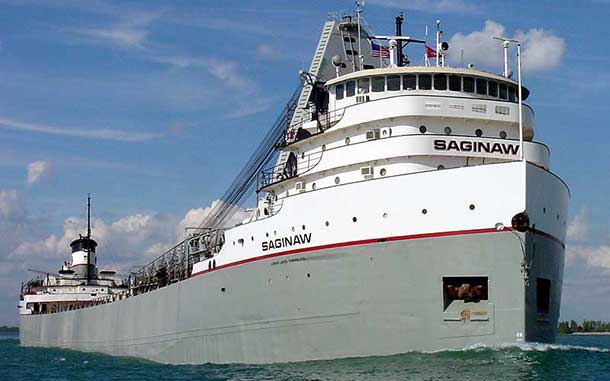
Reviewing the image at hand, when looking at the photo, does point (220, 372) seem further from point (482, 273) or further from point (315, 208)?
point (482, 273)

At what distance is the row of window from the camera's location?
67.2ft

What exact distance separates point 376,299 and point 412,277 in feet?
3.28

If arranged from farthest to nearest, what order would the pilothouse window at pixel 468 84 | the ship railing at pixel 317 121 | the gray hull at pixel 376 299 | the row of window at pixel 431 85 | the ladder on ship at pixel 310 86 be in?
the ladder on ship at pixel 310 86 → the ship railing at pixel 317 121 → the pilothouse window at pixel 468 84 → the row of window at pixel 431 85 → the gray hull at pixel 376 299

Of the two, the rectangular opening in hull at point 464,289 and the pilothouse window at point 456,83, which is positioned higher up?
the pilothouse window at point 456,83

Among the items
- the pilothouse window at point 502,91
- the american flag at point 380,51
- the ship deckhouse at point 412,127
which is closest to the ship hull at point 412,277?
the ship deckhouse at point 412,127

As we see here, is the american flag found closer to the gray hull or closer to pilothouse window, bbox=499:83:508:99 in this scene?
pilothouse window, bbox=499:83:508:99

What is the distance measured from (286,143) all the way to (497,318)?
8178mm

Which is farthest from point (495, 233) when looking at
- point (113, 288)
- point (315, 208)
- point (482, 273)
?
point (113, 288)

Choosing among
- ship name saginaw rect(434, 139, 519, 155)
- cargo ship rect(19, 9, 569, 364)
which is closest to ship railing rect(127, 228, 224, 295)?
cargo ship rect(19, 9, 569, 364)

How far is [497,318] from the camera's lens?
17.3 meters

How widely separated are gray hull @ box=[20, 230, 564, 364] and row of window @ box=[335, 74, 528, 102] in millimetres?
4448

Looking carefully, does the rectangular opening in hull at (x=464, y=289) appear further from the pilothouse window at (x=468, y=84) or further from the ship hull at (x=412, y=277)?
the pilothouse window at (x=468, y=84)

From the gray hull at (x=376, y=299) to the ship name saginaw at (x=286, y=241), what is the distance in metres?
0.36

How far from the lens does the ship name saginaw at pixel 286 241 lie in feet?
64.7
